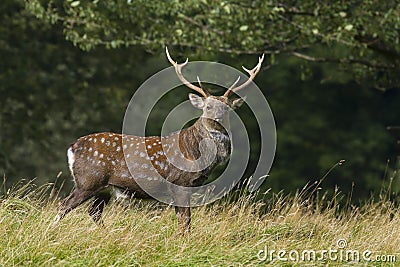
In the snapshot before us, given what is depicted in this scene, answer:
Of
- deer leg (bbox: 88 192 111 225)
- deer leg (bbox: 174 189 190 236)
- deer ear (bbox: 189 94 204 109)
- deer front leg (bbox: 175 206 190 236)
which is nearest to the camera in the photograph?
deer front leg (bbox: 175 206 190 236)

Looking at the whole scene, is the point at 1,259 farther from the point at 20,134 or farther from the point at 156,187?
the point at 20,134

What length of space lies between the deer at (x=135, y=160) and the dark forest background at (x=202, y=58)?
53.8 inches

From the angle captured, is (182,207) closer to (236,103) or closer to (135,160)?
(135,160)

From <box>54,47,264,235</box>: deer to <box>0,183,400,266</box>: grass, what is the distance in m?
0.18

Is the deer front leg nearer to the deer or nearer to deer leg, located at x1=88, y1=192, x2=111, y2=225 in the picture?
the deer

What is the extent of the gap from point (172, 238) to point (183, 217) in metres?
0.77

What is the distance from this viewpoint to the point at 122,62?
18438 mm

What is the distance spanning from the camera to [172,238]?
6.82 meters

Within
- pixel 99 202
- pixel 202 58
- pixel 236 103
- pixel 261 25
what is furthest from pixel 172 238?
pixel 202 58

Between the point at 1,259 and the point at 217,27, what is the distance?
6.98 meters

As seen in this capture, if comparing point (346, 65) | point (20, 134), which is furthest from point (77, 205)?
point (20, 134)

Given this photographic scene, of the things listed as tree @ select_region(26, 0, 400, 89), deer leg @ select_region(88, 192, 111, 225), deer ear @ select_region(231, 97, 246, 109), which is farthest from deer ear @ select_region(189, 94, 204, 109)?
tree @ select_region(26, 0, 400, 89)

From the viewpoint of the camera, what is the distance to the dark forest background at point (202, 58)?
1218cm

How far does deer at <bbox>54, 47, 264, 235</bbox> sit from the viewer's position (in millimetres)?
7891
